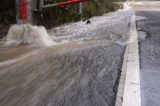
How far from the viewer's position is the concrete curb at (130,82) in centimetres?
471

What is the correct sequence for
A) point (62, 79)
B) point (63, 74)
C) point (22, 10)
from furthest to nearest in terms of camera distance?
point (22, 10) → point (63, 74) → point (62, 79)

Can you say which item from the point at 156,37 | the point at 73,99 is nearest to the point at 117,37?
the point at 156,37

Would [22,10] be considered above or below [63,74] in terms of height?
above

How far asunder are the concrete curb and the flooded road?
9 centimetres

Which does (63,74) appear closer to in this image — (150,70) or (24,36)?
(150,70)

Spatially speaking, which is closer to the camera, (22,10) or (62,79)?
(62,79)

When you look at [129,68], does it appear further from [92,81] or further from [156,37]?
[156,37]

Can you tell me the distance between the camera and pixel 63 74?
19.4 feet

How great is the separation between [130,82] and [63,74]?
0.97 meters

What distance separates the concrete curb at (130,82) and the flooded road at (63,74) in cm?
9

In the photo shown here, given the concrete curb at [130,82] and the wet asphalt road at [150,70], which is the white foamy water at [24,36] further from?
the wet asphalt road at [150,70]

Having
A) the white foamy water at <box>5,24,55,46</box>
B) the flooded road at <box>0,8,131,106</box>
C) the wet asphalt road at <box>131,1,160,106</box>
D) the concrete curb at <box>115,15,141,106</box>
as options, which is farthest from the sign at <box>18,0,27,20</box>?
the wet asphalt road at <box>131,1,160,106</box>

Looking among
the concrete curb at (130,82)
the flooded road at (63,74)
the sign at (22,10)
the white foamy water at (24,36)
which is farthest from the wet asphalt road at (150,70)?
the sign at (22,10)

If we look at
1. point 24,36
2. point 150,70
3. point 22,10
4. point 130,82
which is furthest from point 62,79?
point 22,10
